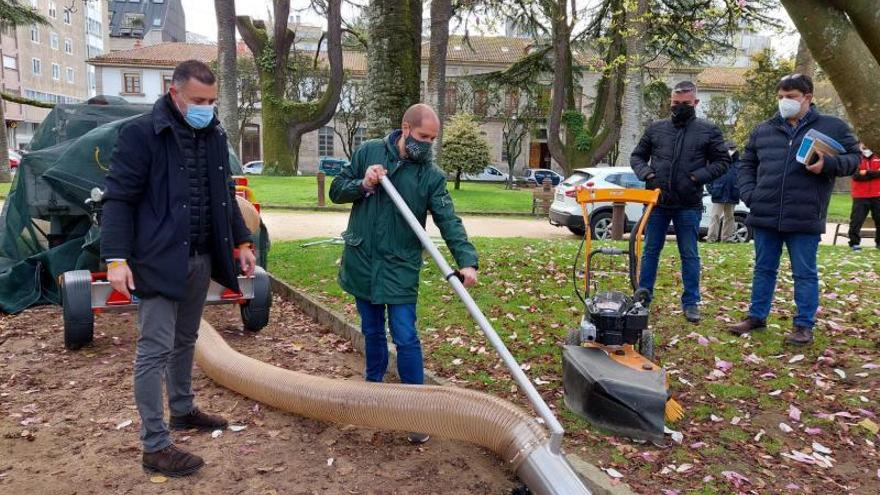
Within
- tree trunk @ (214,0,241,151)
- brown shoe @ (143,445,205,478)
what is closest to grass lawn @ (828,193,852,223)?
tree trunk @ (214,0,241,151)

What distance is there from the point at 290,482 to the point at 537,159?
48721mm

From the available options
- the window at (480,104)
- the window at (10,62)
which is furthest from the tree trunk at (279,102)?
the window at (10,62)

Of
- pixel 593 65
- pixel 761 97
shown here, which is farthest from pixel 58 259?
pixel 761 97

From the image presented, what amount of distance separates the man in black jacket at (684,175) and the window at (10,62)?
65311 millimetres

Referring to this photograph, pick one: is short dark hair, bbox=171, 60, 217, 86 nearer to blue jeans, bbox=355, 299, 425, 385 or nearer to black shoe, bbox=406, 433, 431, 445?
blue jeans, bbox=355, 299, 425, 385

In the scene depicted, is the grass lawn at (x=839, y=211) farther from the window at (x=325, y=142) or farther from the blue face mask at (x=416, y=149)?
the window at (x=325, y=142)

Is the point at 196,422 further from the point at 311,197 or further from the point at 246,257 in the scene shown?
the point at 311,197

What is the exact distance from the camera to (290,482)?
3342mm

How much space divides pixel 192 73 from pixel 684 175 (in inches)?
153

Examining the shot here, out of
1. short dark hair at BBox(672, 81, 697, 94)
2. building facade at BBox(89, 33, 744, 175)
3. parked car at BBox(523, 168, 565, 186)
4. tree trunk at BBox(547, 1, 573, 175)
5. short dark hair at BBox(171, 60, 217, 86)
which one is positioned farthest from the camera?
building facade at BBox(89, 33, 744, 175)

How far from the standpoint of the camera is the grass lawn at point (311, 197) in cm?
2002

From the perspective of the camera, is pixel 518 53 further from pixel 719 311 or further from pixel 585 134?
pixel 719 311

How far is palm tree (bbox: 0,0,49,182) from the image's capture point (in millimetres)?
23391

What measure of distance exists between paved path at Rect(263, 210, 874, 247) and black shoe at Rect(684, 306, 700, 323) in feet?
25.1
